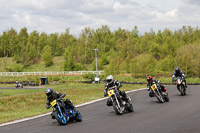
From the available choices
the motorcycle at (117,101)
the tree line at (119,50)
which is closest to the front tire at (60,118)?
the motorcycle at (117,101)

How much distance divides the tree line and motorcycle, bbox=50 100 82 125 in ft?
158

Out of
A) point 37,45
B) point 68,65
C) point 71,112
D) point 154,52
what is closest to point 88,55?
point 68,65

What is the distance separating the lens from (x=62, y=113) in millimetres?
11570

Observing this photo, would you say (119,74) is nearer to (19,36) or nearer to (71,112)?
(71,112)

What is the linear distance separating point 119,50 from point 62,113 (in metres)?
91.0

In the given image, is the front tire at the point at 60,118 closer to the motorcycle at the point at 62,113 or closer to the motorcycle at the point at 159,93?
the motorcycle at the point at 62,113

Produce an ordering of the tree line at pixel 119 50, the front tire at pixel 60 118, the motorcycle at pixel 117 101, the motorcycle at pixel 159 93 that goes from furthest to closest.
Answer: the tree line at pixel 119 50 → the motorcycle at pixel 159 93 → the motorcycle at pixel 117 101 → the front tire at pixel 60 118

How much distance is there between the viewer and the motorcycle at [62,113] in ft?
37.4

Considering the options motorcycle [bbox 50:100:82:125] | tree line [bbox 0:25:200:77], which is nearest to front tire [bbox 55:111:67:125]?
motorcycle [bbox 50:100:82:125]

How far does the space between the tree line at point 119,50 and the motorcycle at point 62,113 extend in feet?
158

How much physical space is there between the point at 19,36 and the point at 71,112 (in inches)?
5357

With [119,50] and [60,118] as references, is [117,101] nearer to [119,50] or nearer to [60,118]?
[60,118]

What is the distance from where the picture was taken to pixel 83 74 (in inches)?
2739

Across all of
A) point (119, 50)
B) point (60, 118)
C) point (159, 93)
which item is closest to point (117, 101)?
point (60, 118)
